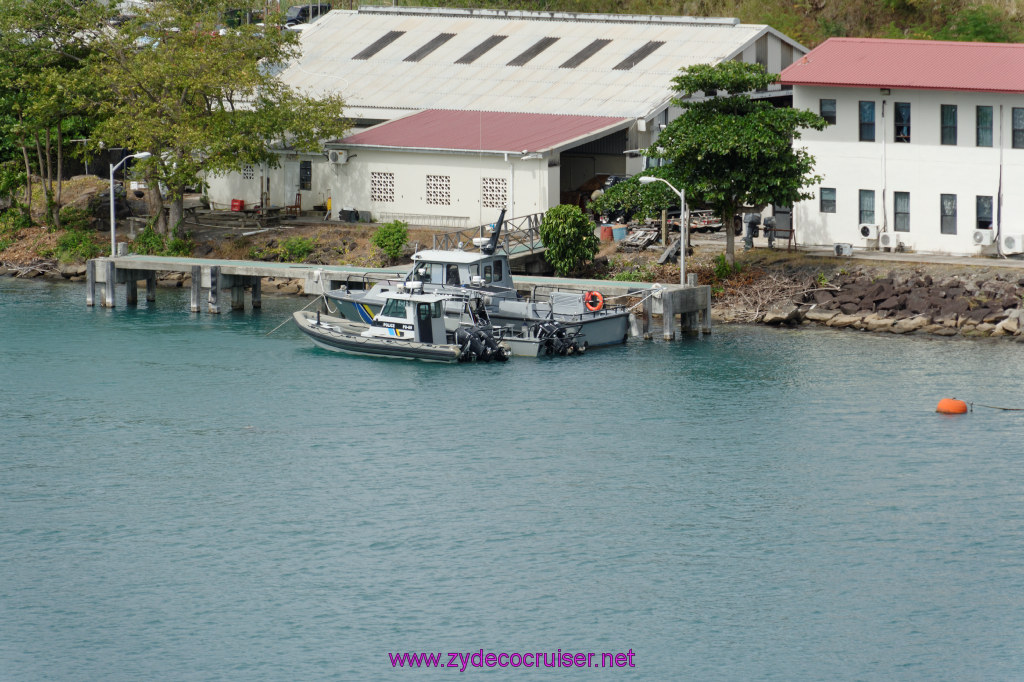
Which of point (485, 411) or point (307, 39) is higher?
point (307, 39)

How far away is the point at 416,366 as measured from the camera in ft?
177

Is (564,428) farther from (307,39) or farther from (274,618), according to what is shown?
(307,39)

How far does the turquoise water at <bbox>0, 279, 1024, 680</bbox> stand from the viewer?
31.0m

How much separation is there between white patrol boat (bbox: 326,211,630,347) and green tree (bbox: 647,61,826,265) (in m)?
6.97

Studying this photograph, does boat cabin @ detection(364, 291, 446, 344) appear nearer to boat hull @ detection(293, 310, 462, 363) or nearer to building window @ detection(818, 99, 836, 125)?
boat hull @ detection(293, 310, 462, 363)

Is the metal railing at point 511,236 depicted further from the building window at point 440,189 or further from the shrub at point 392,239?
the building window at point 440,189

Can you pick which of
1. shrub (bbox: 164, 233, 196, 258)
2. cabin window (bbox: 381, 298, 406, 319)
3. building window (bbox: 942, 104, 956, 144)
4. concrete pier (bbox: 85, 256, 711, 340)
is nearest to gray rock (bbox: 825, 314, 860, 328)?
concrete pier (bbox: 85, 256, 711, 340)

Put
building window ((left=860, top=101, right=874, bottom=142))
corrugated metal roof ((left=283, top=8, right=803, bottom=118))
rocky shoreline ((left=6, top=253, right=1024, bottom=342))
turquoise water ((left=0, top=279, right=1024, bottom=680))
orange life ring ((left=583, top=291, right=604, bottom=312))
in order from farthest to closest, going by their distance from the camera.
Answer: corrugated metal roof ((left=283, top=8, right=803, bottom=118)), building window ((left=860, top=101, right=874, bottom=142)), rocky shoreline ((left=6, top=253, right=1024, bottom=342)), orange life ring ((left=583, top=291, right=604, bottom=312)), turquoise water ((left=0, top=279, right=1024, bottom=680))

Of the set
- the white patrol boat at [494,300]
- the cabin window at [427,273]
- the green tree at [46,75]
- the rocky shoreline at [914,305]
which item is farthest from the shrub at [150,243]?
the rocky shoreline at [914,305]

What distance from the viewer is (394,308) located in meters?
54.8

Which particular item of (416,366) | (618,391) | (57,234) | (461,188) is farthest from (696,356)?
(57,234)

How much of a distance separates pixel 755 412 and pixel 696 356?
762 cm

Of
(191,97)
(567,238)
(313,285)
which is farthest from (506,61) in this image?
(313,285)

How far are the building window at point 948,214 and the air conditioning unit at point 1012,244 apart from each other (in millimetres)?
2138
